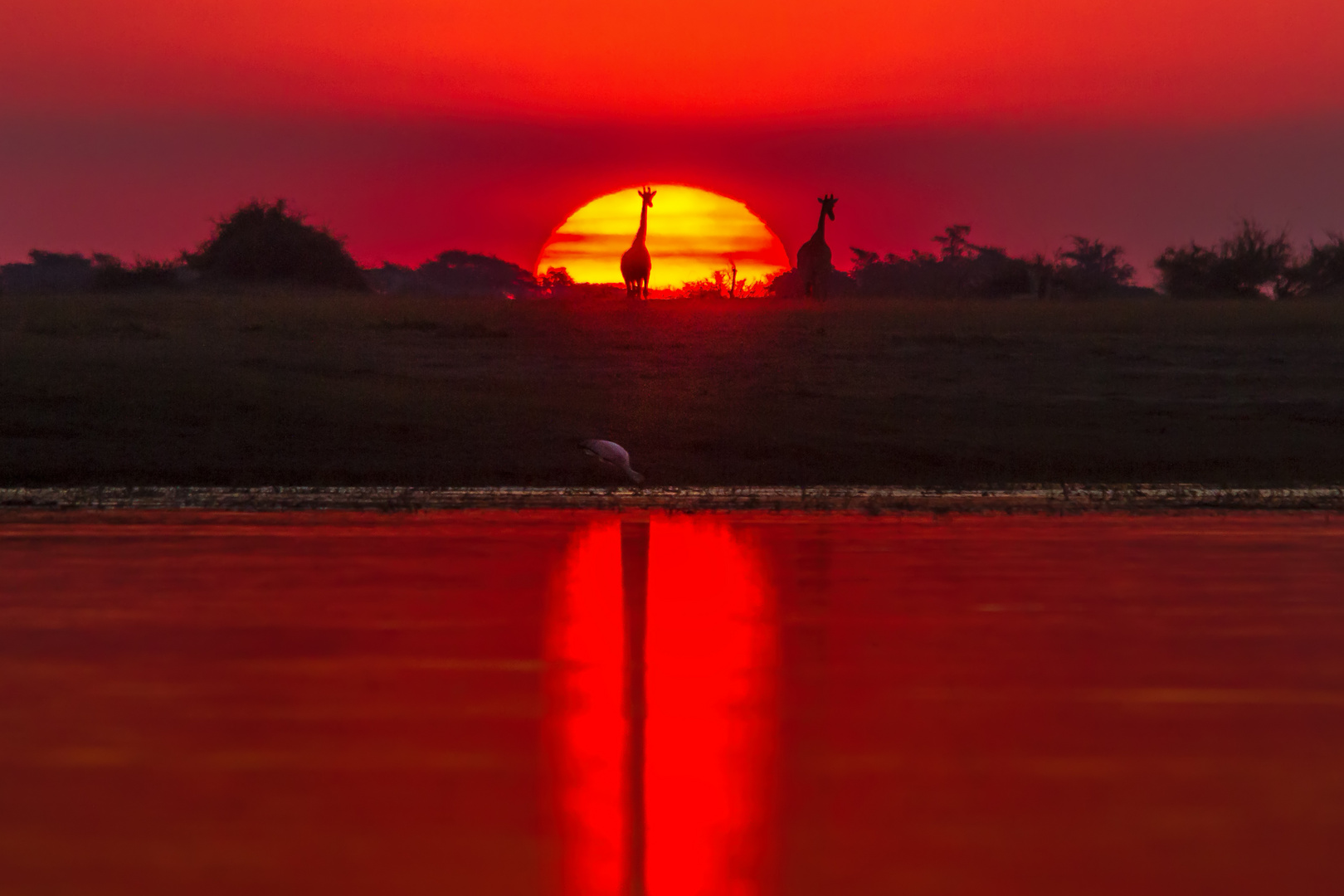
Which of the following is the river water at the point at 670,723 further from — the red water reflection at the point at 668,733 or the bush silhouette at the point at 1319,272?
the bush silhouette at the point at 1319,272

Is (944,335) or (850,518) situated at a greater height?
(944,335)

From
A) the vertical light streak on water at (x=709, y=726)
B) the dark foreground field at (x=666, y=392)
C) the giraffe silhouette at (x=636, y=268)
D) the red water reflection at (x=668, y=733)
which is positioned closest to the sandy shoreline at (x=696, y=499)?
the dark foreground field at (x=666, y=392)

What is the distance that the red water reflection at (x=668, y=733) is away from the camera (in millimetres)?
3918

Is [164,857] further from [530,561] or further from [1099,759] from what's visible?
[530,561]

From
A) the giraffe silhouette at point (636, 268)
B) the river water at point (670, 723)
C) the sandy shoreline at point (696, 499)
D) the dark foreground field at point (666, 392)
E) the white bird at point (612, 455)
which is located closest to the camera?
the river water at point (670, 723)

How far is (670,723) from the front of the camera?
530 centimetres

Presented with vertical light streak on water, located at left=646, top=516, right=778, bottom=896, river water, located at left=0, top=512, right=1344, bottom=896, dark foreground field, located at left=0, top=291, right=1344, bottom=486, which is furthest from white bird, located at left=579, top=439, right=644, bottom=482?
vertical light streak on water, located at left=646, top=516, right=778, bottom=896

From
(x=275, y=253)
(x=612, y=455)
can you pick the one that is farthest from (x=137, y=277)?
(x=612, y=455)

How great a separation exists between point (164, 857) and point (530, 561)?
5.40 m

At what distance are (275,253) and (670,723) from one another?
1148 inches

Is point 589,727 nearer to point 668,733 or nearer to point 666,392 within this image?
point 668,733

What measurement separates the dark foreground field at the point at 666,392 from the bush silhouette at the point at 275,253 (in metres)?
7.20

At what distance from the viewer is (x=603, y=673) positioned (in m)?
6.14

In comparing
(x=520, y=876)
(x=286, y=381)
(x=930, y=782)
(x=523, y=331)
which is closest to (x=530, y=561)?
(x=930, y=782)
